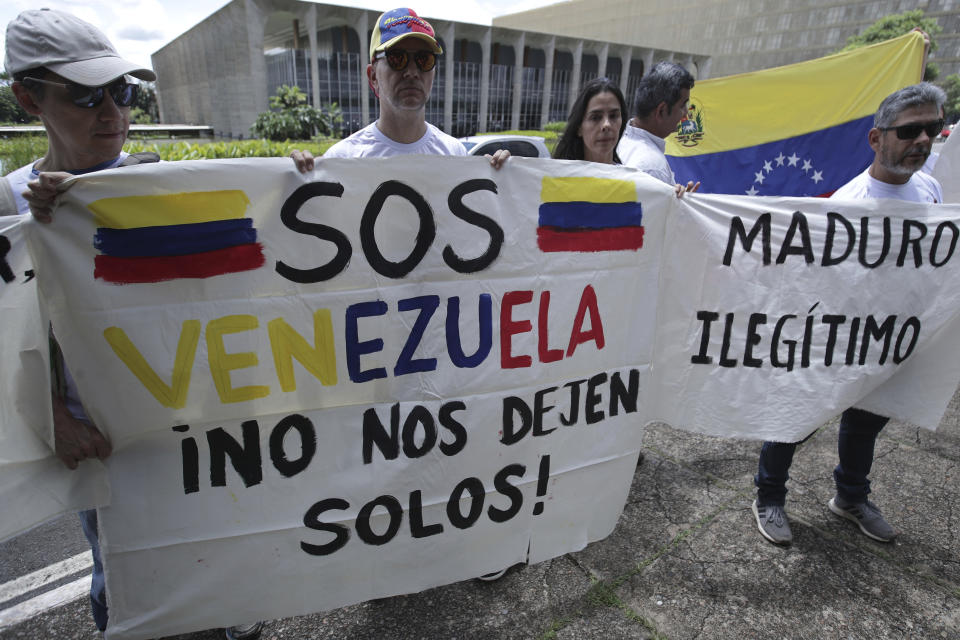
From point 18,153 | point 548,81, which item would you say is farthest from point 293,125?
point 548,81

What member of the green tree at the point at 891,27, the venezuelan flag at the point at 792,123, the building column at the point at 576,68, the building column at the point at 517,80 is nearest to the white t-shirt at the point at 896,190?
the venezuelan flag at the point at 792,123

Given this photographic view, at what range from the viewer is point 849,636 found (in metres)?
1.98

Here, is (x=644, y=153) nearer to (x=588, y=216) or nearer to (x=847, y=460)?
(x=588, y=216)

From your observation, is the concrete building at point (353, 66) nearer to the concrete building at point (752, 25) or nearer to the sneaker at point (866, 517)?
the concrete building at point (752, 25)

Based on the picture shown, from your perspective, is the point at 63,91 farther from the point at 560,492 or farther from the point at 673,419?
the point at 673,419

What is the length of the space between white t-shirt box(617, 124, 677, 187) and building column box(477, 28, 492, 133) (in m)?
45.3

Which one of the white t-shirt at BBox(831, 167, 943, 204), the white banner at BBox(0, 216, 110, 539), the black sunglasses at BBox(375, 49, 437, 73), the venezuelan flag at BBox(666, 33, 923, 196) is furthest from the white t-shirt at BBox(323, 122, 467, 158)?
the venezuelan flag at BBox(666, 33, 923, 196)

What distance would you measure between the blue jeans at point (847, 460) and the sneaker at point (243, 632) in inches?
88.8

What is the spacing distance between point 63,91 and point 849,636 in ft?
10.2

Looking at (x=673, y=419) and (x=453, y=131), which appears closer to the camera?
(x=673, y=419)

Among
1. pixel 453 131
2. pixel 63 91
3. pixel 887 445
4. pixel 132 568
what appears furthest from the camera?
pixel 453 131

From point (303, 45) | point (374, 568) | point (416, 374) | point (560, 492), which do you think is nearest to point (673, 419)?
point (560, 492)

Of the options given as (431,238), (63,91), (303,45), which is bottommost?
(431,238)

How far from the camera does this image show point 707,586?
2.20 m
